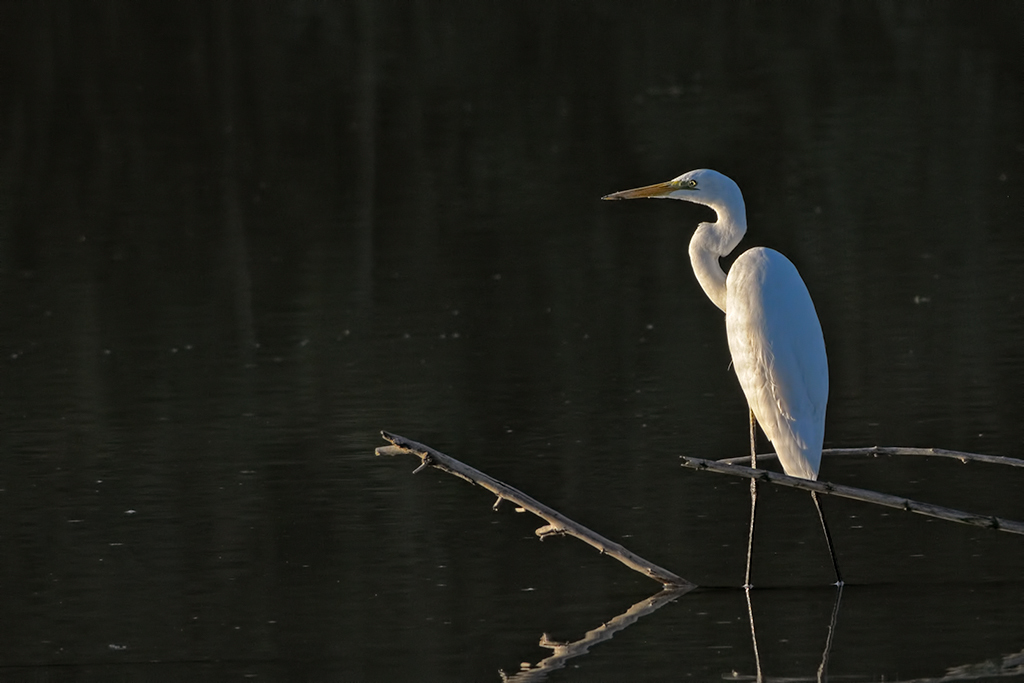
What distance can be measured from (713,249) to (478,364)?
138 inches

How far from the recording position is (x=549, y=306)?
12.8m

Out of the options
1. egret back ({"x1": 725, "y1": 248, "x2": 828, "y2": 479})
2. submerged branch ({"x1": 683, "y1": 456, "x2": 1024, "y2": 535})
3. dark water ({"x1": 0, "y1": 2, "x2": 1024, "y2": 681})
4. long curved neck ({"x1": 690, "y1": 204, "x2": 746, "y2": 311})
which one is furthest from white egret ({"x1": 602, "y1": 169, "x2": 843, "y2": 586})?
submerged branch ({"x1": 683, "y1": 456, "x2": 1024, "y2": 535})

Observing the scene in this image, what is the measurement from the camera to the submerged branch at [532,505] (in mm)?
6570

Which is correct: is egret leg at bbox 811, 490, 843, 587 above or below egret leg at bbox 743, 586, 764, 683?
above

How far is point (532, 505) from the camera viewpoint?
261 inches

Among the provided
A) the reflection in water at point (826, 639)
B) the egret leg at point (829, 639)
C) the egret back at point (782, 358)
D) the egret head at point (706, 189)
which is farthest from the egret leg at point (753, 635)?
the egret head at point (706, 189)

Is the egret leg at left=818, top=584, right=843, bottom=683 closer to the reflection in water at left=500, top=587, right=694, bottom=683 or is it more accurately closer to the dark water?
the dark water

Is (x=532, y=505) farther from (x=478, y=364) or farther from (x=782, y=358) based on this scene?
(x=478, y=364)

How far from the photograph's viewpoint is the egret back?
7105mm

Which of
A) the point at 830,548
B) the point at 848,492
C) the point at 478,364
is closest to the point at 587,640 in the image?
the point at 830,548

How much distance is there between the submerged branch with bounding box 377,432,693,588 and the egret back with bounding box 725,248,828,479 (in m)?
0.70

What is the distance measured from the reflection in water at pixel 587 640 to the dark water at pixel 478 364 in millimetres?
61

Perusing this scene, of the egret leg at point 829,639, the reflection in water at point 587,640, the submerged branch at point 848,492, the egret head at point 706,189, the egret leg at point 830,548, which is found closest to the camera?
the submerged branch at point 848,492

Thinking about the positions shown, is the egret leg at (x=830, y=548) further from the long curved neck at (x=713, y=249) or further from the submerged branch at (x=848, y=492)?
the long curved neck at (x=713, y=249)
